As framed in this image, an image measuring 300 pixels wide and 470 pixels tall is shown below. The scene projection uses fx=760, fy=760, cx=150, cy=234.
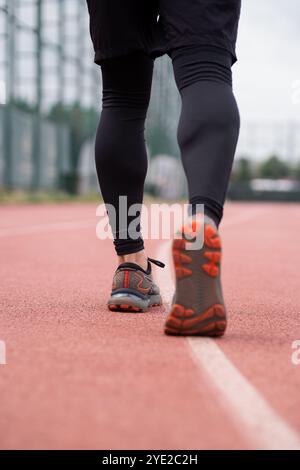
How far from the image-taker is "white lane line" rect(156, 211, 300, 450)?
1.06 m

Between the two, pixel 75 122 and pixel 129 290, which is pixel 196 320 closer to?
pixel 129 290

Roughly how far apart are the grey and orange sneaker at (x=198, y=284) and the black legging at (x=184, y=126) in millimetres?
128

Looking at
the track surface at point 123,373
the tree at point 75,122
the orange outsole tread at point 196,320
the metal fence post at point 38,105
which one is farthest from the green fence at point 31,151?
the orange outsole tread at point 196,320

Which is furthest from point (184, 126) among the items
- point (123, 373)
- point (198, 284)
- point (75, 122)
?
point (75, 122)

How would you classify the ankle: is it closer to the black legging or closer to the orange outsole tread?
the black legging

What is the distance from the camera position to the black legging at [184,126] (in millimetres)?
1837

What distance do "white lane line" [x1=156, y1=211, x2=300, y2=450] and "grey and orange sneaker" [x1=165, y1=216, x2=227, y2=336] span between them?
45mm

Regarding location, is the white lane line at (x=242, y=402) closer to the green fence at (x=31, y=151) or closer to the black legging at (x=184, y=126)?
the black legging at (x=184, y=126)

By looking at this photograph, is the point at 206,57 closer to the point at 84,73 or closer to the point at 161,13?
the point at 161,13

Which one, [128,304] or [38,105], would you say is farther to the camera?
[38,105]

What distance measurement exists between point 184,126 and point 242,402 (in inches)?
33.4

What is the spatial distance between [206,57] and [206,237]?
494 mm

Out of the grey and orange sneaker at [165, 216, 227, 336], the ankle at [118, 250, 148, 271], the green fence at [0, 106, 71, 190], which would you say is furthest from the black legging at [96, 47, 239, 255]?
the green fence at [0, 106, 71, 190]

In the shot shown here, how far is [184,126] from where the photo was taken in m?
1.89
